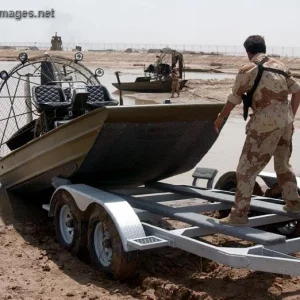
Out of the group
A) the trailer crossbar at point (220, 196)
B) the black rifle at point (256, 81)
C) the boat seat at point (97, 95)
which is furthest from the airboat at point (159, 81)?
the black rifle at point (256, 81)

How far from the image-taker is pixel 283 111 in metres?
5.55

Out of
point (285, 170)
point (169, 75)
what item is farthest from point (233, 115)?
point (285, 170)

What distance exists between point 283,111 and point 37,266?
9.13 feet

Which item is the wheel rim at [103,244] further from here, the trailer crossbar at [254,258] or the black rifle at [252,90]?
the black rifle at [252,90]

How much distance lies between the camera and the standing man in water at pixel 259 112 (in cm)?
548

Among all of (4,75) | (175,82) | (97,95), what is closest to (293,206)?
(97,95)

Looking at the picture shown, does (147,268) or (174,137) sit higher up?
(174,137)

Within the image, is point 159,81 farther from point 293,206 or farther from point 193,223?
point 193,223

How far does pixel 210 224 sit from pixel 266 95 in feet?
3.98

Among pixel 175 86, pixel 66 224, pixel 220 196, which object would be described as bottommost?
pixel 175 86

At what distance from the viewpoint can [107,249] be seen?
238 inches

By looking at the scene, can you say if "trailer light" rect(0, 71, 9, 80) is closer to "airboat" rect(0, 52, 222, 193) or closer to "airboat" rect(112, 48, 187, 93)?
"airboat" rect(0, 52, 222, 193)

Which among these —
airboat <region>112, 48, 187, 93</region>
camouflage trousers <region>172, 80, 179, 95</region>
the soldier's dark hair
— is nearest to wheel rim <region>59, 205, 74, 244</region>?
the soldier's dark hair

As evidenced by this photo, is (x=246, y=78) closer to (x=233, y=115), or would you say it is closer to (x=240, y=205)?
(x=240, y=205)
